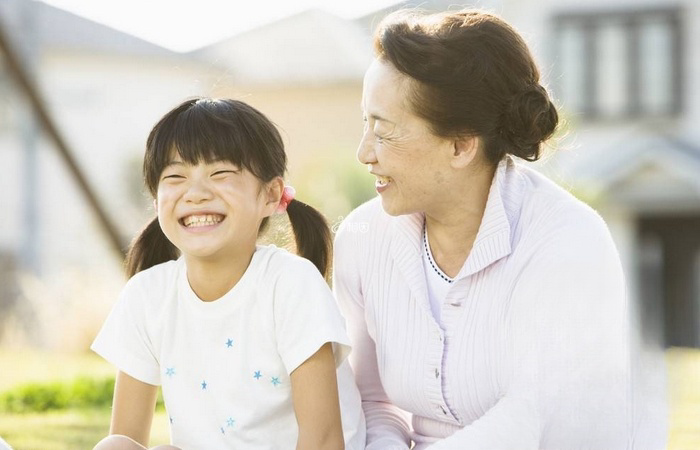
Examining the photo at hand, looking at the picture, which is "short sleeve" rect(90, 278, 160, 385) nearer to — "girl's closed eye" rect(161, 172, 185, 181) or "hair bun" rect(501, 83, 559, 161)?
"girl's closed eye" rect(161, 172, 185, 181)

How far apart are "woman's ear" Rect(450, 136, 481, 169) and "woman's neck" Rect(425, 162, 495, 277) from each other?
5cm

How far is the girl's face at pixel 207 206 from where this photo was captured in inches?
109

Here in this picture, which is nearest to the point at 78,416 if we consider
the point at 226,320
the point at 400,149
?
the point at 226,320

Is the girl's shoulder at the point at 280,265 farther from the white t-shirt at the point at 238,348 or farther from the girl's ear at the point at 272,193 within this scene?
the girl's ear at the point at 272,193

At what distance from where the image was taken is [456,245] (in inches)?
120

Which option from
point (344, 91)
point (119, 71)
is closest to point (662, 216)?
point (344, 91)

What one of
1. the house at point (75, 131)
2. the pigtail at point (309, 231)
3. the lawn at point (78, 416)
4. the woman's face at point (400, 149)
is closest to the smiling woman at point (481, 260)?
the woman's face at point (400, 149)

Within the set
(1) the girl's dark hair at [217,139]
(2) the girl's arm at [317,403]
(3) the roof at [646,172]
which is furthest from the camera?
(3) the roof at [646,172]

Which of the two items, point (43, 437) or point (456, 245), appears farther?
point (43, 437)

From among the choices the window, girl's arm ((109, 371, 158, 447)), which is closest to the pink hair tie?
girl's arm ((109, 371, 158, 447))

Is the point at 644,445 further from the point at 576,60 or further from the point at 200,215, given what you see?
the point at 576,60

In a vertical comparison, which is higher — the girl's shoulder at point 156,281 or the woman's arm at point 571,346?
the girl's shoulder at point 156,281

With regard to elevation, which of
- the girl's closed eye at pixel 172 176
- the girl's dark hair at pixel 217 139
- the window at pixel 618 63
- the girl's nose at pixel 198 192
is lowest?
the girl's nose at pixel 198 192

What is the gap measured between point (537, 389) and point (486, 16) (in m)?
0.93
